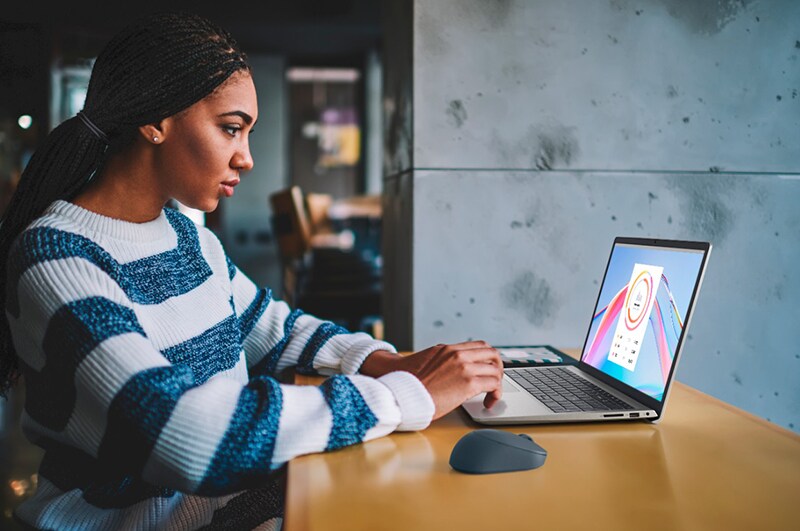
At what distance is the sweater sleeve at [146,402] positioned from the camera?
2.68 feet

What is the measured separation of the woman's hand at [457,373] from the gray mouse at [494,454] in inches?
Answer: 6.2

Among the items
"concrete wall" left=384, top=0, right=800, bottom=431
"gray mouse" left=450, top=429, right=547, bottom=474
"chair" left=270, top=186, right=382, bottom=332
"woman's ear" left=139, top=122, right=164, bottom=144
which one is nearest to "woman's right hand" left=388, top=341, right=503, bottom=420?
"gray mouse" left=450, top=429, right=547, bottom=474

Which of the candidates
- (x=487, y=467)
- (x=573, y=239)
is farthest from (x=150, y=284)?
(x=573, y=239)

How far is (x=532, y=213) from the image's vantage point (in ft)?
6.05

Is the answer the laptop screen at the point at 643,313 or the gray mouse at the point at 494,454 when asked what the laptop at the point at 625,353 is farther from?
the gray mouse at the point at 494,454

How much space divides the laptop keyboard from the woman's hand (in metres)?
0.09

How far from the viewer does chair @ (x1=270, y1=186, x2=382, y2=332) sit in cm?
369

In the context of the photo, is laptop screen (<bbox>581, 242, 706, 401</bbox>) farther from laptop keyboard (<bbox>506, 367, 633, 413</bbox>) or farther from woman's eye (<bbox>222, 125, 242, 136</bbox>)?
woman's eye (<bbox>222, 125, 242, 136</bbox>)

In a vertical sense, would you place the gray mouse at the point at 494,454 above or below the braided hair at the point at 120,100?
below

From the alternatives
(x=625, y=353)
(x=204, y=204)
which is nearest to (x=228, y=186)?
(x=204, y=204)

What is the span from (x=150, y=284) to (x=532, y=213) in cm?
107

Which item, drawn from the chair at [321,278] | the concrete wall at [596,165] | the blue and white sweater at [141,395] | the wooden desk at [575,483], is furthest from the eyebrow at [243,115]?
the chair at [321,278]

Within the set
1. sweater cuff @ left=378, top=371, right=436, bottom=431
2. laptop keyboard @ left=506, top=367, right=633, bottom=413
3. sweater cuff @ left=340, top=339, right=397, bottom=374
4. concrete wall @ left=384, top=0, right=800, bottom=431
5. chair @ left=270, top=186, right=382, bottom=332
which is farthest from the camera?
chair @ left=270, top=186, right=382, bottom=332

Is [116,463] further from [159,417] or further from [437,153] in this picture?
[437,153]
